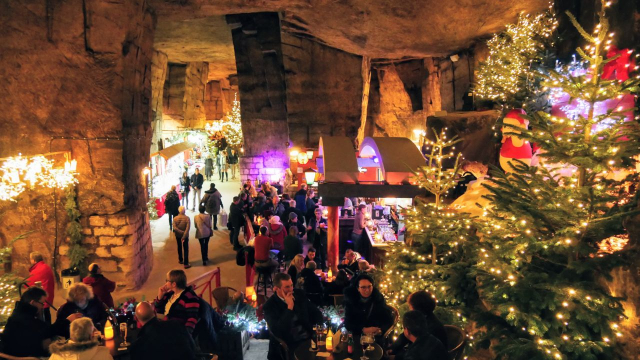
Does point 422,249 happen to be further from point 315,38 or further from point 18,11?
point 315,38

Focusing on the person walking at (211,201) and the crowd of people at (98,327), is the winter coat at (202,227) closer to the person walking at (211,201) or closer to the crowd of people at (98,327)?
the person walking at (211,201)

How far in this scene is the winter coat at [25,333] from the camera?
13.7 ft

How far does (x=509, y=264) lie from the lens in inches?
157

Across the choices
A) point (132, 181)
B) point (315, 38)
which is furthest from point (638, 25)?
point (132, 181)

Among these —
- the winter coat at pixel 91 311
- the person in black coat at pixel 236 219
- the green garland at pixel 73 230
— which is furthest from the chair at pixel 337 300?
the green garland at pixel 73 230

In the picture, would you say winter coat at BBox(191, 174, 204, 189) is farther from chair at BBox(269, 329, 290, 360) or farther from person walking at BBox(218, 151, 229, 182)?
chair at BBox(269, 329, 290, 360)

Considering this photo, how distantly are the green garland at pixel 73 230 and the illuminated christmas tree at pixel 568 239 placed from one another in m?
7.52

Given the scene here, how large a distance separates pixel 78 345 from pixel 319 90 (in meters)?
12.9

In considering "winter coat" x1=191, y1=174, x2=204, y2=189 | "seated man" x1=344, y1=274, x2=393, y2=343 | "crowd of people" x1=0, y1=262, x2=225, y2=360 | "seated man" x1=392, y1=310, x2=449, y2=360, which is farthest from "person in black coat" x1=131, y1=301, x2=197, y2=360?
"winter coat" x1=191, y1=174, x2=204, y2=189

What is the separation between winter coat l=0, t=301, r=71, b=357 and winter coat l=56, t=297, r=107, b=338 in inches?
13.2

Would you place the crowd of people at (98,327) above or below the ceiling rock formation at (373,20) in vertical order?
below

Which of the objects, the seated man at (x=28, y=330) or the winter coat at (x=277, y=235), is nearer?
the seated man at (x=28, y=330)

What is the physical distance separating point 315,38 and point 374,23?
8.17 feet

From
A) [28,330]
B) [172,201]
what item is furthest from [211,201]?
[28,330]
